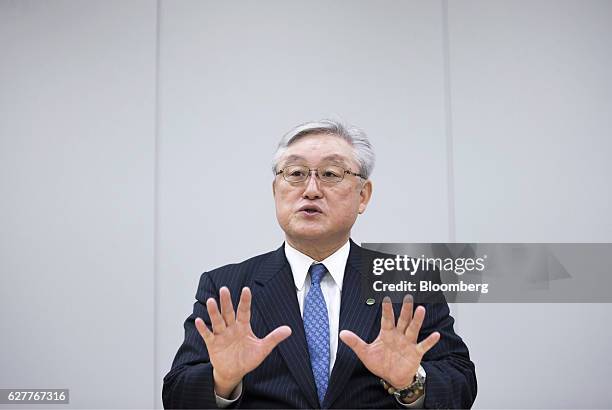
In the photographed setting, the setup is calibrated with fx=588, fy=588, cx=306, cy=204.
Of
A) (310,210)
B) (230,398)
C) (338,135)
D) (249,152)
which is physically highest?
(249,152)

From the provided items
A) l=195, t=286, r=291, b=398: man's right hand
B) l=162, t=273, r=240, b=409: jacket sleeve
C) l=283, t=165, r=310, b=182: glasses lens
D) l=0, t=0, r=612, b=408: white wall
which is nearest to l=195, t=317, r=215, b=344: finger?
l=195, t=286, r=291, b=398: man's right hand

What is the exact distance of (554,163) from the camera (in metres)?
2.50

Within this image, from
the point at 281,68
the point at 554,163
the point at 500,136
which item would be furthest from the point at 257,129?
the point at 554,163

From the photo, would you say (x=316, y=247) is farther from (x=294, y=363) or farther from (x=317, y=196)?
(x=294, y=363)

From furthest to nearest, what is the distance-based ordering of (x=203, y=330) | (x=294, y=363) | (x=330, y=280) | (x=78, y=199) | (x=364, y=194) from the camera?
(x=78, y=199), (x=364, y=194), (x=330, y=280), (x=294, y=363), (x=203, y=330)

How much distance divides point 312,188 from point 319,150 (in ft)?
0.40

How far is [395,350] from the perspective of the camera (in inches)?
56.1

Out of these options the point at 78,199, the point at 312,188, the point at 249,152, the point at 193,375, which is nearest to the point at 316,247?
the point at 312,188

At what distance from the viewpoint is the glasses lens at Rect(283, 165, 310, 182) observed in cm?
178

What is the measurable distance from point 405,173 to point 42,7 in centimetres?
176

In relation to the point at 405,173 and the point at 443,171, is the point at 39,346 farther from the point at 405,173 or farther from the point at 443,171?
the point at 443,171

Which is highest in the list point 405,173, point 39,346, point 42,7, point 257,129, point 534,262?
point 42,7

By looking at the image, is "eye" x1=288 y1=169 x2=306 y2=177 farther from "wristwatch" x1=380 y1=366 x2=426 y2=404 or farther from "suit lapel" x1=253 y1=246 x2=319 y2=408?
"wristwatch" x1=380 y1=366 x2=426 y2=404

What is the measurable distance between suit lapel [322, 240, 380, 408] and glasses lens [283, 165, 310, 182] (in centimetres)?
28
